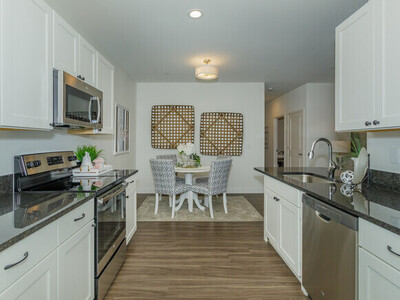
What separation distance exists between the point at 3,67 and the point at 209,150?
4.52m

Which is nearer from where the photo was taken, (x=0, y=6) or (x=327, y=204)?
(x=0, y=6)

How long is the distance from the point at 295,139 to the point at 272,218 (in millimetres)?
4115

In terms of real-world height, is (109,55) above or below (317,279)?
above

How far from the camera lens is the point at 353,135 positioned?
5.14 metres

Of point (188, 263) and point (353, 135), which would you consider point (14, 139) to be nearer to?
point (188, 263)

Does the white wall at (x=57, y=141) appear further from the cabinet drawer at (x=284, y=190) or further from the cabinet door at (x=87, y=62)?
the cabinet drawer at (x=284, y=190)

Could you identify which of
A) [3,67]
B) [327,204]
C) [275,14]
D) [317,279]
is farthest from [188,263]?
[275,14]

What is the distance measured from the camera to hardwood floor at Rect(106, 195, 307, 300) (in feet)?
6.50

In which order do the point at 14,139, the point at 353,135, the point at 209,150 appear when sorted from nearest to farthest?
1. the point at 14,139
2. the point at 353,135
3. the point at 209,150

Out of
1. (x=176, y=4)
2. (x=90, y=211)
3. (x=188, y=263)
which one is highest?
(x=176, y=4)

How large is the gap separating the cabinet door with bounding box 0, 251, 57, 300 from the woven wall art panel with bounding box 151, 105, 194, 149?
14.4ft

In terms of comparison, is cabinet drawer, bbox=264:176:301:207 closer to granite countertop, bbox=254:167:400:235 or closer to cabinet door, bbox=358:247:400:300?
granite countertop, bbox=254:167:400:235

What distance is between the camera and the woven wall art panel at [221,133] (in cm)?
554

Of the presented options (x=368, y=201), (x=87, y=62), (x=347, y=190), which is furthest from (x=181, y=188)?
(x=368, y=201)
